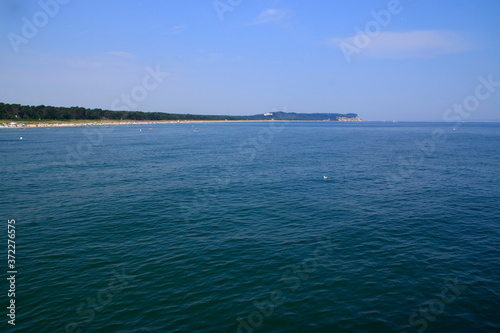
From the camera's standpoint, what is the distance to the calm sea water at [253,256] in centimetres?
1515

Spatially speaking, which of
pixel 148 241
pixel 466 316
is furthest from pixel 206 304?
pixel 466 316

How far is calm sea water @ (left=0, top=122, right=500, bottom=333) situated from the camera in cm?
1515

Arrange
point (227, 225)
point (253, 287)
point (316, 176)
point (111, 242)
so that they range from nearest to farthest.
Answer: point (253, 287), point (111, 242), point (227, 225), point (316, 176)

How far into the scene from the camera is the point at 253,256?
21.4 m

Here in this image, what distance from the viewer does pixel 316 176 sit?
49.1m

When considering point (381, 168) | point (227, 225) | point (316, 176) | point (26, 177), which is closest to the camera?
point (227, 225)

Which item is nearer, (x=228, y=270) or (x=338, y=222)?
(x=228, y=270)

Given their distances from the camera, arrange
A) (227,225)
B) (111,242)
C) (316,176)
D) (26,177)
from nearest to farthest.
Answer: (111,242) < (227,225) < (26,177) < (316,176)

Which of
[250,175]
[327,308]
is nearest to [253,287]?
[327,308]

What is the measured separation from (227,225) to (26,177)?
122ft

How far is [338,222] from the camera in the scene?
27.9m

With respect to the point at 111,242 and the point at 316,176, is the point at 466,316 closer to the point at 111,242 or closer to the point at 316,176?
the point at 111,242

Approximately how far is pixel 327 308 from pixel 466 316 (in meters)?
7.05

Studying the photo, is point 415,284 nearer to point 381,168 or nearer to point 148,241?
point 148,241
